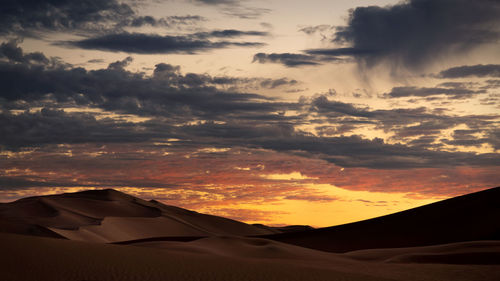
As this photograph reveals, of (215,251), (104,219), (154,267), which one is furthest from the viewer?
(104,219)

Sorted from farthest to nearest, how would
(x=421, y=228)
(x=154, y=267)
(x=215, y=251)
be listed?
(x=421, y=228) → (x=215, y=251) → (x=154, y=267)

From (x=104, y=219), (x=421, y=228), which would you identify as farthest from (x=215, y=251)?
(x=104, y=219)

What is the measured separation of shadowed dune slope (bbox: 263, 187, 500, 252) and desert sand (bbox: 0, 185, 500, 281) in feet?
0.43

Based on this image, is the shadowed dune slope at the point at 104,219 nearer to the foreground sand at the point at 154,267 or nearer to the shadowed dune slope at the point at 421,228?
the shadowed dune slope at the point at 421,228

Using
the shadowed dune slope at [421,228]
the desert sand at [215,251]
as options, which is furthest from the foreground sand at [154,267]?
the shadowed dune slope at [421,228]

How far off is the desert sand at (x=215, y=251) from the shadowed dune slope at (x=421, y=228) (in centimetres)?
13

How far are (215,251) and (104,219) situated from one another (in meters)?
32.1

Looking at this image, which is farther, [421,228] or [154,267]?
[421,228]

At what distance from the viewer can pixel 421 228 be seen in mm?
49812

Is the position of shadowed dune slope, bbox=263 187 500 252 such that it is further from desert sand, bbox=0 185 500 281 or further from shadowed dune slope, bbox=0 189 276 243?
shadowed dune slope, bbox=0 189 276 243

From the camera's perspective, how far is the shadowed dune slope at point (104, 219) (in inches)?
1875

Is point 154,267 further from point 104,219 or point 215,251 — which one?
point 104,219

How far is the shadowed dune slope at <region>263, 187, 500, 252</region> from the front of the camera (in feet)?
148

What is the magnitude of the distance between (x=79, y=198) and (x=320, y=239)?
111 feet
